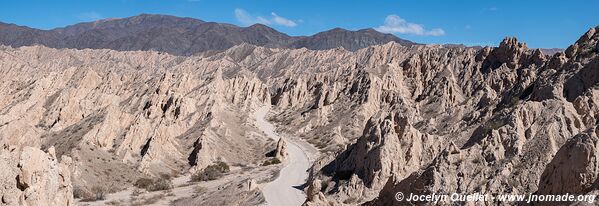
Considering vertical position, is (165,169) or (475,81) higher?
(475,81)

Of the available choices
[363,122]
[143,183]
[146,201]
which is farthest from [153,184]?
[363,122]

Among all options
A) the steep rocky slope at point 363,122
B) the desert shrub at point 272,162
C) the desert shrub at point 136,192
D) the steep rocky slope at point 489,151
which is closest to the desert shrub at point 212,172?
the steep rocky slope at point 363,122

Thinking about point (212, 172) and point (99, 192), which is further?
point (212, 172)

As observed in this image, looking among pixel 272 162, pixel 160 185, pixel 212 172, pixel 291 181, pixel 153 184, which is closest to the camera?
pixel 291 181

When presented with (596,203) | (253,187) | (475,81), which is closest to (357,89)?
(475,81)

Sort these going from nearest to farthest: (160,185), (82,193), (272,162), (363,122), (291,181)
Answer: (82,193)
(291,181)
(160,185)
(272,162)
(363,122)

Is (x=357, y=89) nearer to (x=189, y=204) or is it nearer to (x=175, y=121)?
(x=175, y=121)

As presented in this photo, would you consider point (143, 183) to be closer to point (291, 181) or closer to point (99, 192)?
point (99, 192)
